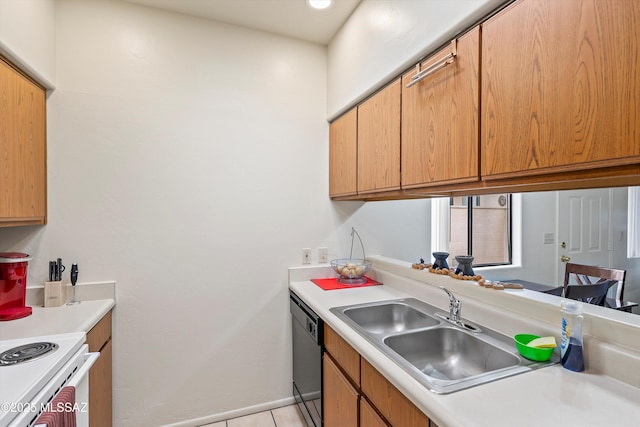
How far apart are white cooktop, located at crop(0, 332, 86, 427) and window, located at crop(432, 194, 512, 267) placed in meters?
3.19

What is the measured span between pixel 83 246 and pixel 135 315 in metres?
0.53

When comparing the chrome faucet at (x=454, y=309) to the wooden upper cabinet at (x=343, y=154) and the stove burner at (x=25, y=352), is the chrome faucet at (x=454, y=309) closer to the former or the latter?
the wooden upper cabinet at (x=343, y=154)

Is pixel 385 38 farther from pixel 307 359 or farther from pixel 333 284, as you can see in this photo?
pixel 307 359

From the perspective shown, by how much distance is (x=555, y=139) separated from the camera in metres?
0.89

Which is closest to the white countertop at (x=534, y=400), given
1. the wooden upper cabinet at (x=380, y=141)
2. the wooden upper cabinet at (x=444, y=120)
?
the wooden upper cabinet at (x=444, y=120)

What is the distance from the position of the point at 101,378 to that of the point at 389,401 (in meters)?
1.58

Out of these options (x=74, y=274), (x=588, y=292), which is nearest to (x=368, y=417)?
(x=74, y=274)

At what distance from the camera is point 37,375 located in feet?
3.21

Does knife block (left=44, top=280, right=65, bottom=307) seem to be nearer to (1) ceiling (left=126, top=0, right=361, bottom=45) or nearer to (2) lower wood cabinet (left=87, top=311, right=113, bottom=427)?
(2) lower wood cabinet (left=87, top=311, right=113, bottom=427)

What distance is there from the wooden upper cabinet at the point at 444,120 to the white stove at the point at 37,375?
5.21 ft

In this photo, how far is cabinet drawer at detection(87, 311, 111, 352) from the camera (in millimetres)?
1579

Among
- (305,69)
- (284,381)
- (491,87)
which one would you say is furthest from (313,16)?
(284,381)

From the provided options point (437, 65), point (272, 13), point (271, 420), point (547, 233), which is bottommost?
point (271, 420)

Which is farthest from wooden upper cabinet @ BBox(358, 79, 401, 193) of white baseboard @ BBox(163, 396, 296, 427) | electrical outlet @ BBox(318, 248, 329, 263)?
white baseboard @ BBox(163, 396, 296, 427)
